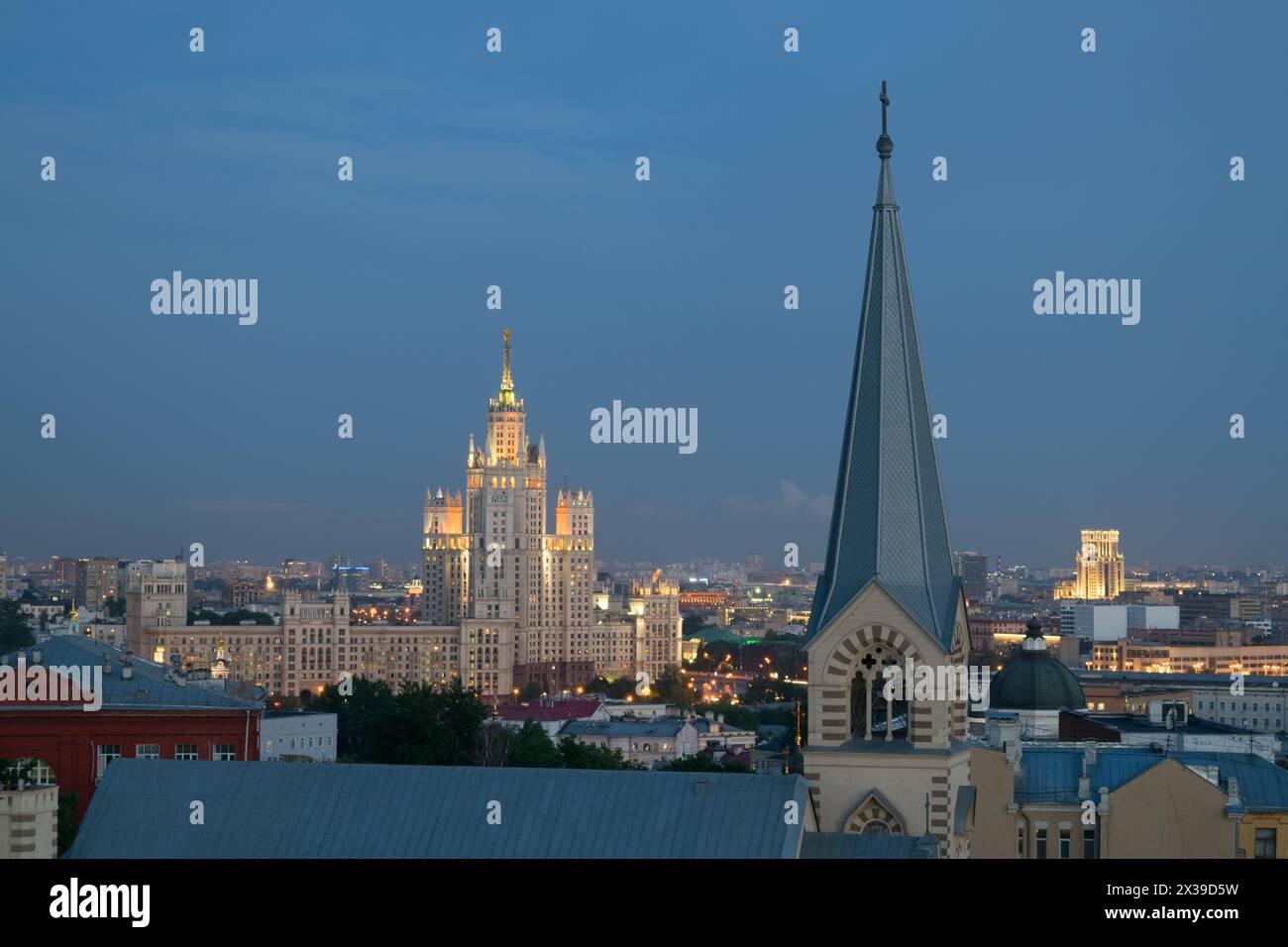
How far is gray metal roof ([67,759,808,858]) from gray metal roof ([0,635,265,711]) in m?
33.0

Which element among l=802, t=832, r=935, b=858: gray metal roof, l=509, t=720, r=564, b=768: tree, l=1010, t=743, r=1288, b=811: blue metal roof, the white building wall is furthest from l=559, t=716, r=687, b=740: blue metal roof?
l=802, t=832, r=935, b=858: gray metal roof

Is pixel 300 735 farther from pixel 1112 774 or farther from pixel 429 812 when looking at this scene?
pixel 429 812

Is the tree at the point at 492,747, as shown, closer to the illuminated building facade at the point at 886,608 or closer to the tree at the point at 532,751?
the tree at the point at 532,751

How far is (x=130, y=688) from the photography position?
77.9 metres

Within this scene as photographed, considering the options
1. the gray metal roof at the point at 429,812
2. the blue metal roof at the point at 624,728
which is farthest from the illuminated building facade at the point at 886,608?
the blue metal roof at the point at 624,728

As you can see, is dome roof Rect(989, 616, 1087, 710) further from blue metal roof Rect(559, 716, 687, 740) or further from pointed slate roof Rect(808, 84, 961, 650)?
blue metal roof Rect(559, 716, 687, 740)

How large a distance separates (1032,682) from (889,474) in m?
43.8

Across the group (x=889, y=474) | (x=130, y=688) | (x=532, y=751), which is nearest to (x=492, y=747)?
(x=532, y=751)

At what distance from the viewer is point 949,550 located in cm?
4559

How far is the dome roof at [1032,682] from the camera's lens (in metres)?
86.5
